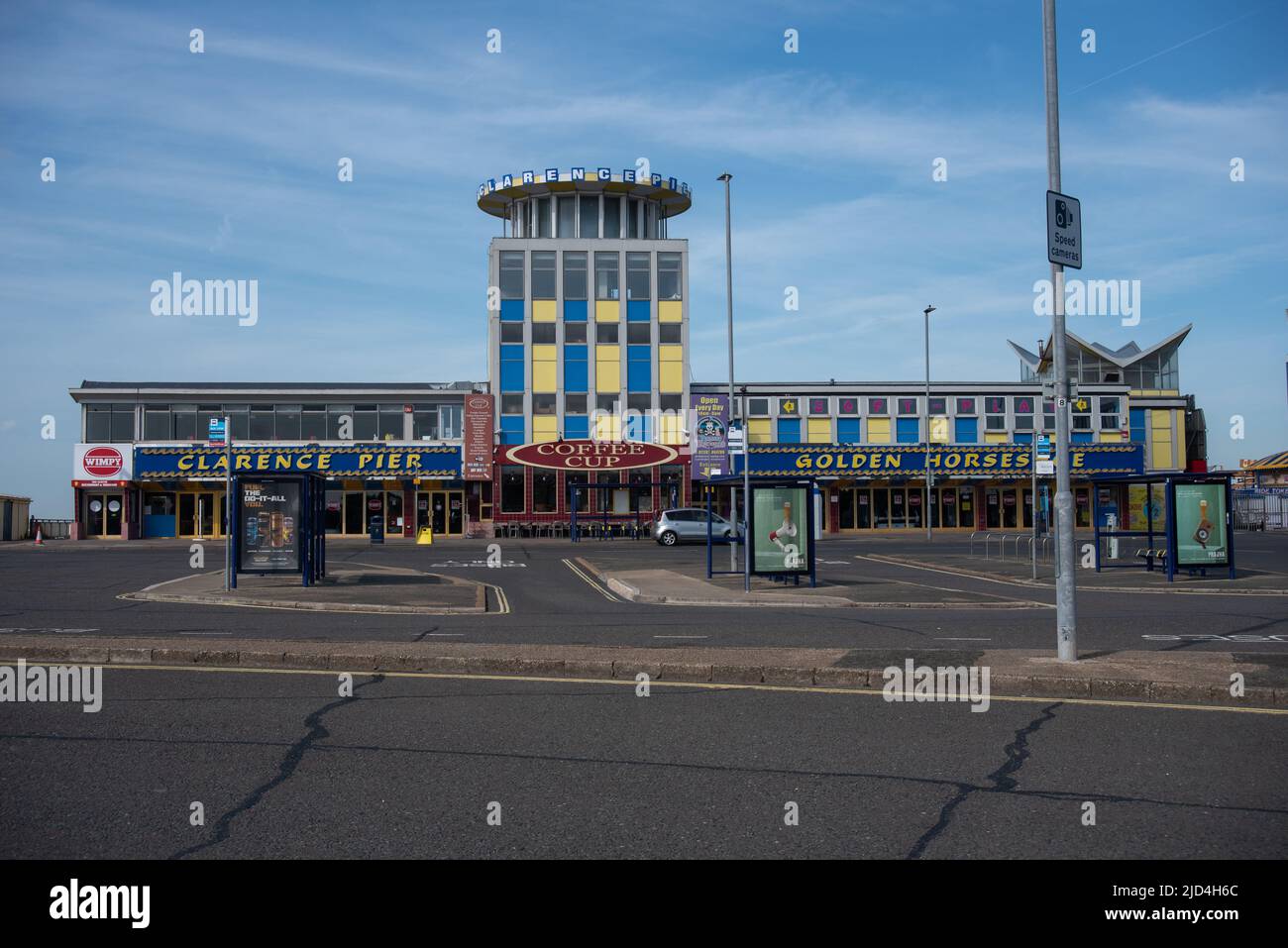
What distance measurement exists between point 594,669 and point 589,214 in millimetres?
53843

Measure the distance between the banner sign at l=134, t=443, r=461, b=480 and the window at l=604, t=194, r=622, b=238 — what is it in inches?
Result: 582

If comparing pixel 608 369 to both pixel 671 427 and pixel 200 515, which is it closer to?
pixel 671 427

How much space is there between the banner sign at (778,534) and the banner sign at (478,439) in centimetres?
3569

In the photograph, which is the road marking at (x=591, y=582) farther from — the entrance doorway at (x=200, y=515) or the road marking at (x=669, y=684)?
the entrance doorway at (x=200, y=515)

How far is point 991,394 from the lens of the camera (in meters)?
65.6

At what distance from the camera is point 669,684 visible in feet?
35.6

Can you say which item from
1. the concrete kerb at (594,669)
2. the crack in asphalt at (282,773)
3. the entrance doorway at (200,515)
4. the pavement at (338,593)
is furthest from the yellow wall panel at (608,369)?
the crack in asphalt at (282,773)

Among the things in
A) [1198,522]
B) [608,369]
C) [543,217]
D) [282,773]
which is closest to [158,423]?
[543,217]

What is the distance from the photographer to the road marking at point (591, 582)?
2261 cm

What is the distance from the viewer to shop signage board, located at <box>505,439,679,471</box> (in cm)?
5734
